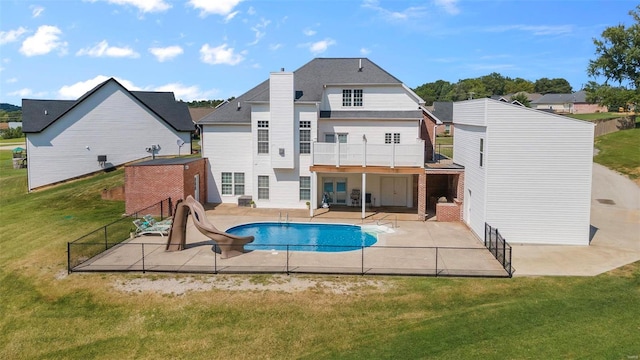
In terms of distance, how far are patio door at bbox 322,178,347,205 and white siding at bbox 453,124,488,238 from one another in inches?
285

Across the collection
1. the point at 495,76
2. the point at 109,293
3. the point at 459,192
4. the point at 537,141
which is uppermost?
the point at 495,76

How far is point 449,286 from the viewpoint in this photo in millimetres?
15094

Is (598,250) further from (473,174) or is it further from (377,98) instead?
(377,98)

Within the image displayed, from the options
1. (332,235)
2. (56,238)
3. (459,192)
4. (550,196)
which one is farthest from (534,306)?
(56,238)

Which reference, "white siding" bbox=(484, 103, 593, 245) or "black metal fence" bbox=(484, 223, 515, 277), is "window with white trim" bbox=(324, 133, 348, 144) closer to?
"white siding" bbox=(484, 103, 593, 245)

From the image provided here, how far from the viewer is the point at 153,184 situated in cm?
2641

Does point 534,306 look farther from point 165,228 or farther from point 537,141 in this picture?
point 165,228

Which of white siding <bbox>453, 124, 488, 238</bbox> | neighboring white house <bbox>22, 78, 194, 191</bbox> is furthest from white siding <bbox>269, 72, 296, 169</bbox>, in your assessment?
neighboring white house <bbox>22, 78, 194, 191</bbox>

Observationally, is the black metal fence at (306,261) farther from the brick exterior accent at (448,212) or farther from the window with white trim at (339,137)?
the window with white trim at (339,137)

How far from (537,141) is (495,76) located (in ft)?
518

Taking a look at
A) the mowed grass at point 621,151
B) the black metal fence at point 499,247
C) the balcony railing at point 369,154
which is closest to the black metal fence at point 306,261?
the black metal fence at point 499,247

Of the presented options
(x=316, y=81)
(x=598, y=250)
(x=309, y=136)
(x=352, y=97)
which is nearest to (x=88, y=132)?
(x=316, y=81)

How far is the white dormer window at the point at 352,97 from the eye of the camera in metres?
29.7

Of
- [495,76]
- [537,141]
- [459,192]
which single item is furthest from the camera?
[495,76]
